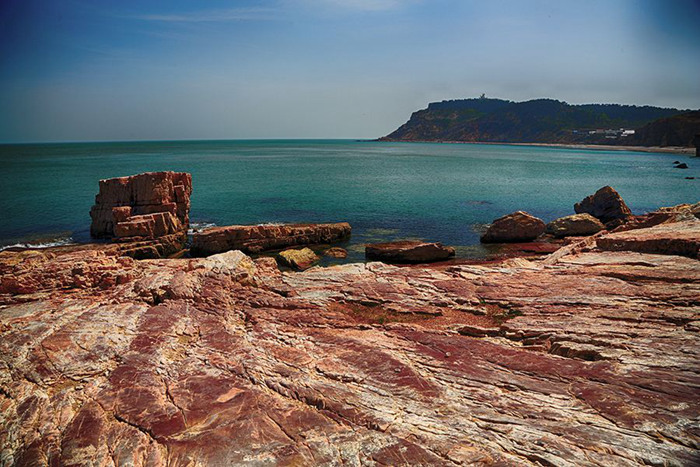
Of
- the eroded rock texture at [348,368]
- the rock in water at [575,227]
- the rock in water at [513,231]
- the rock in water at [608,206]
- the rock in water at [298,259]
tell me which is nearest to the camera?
the eroded rock texture at [348,368]

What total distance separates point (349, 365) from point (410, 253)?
1913cm

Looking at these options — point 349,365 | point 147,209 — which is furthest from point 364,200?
point 349,365

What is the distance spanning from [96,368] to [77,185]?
7282 cm

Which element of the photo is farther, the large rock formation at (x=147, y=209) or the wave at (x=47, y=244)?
the wave at (x=47, y=244)

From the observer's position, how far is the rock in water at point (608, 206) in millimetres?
40447

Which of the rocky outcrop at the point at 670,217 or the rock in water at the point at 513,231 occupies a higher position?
the rocky outcrop at the point at 670,217

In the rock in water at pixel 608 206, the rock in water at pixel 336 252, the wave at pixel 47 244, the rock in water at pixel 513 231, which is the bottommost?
the rock in water at pixel 336 252

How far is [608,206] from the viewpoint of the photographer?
41344 mm

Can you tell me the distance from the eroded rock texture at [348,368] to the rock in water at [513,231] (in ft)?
57.9

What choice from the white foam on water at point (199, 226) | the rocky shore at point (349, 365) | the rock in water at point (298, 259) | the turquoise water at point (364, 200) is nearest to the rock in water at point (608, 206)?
the turquoise water at point (364, 200)

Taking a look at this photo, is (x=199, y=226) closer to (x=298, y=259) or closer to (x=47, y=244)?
(x=47, y=244)

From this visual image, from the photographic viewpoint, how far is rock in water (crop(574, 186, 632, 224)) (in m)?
40.4

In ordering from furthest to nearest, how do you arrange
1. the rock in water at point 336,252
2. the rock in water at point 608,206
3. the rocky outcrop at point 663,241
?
the rock in water at point 608,206
the rock in water at point 336,252
the rocky outcrop at point 663,241

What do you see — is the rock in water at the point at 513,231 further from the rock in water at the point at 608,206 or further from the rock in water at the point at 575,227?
the rock in water at the point at 608,206
